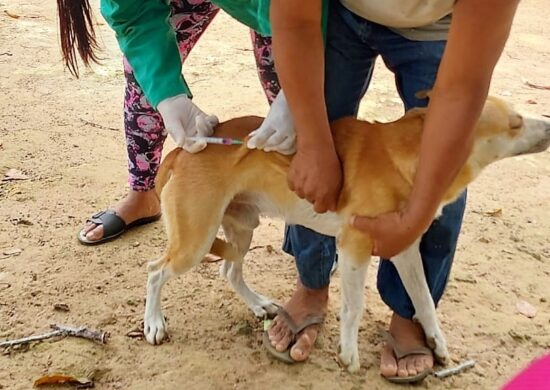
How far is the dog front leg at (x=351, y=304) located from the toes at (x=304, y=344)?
0.14 m

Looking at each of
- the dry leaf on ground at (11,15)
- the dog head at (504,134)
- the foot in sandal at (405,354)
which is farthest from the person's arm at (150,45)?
the dry leaf on ground at (11,15)

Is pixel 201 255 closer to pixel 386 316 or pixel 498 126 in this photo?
pixel 386 316

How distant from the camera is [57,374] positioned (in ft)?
7.75

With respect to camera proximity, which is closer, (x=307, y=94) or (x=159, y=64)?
(x=307, y=94)

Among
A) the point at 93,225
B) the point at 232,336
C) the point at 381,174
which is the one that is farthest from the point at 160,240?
the point at 381,174

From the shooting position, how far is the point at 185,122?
7.76 feet

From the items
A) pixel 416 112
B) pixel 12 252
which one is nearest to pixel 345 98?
pixel 416 112

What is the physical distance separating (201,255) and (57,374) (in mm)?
545

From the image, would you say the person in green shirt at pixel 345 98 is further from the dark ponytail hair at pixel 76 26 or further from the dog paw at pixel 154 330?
the dog paw at pixel 154 330

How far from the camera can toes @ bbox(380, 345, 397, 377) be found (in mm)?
2402

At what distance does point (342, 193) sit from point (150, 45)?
0.74 metres

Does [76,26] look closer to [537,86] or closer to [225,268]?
[225,268]

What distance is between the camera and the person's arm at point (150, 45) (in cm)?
238

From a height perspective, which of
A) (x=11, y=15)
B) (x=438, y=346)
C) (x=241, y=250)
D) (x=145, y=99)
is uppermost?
(x=145, y=99)
